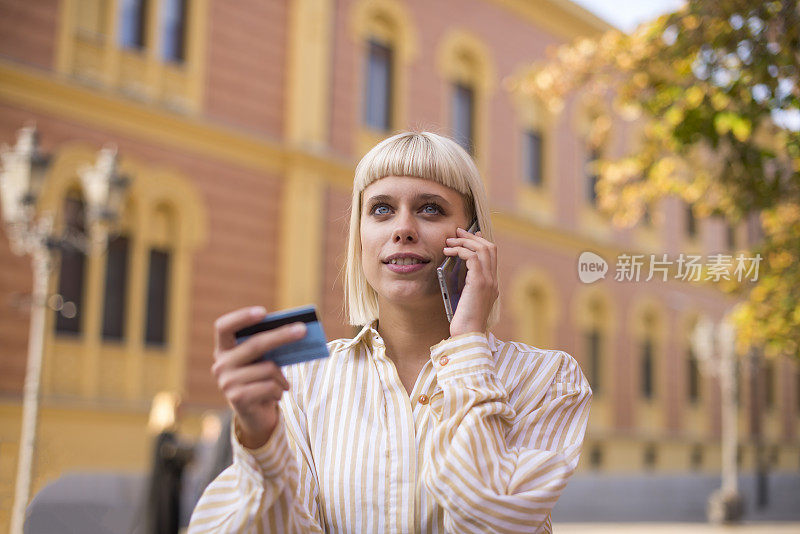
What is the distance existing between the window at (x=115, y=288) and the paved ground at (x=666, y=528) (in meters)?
7.07

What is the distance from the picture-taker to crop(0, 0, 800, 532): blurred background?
1166cm

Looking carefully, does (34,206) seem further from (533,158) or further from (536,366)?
(533,158)

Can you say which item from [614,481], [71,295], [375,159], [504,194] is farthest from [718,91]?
[614,481]

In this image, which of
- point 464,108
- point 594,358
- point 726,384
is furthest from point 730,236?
point 464,108

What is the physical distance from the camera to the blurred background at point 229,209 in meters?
11.7

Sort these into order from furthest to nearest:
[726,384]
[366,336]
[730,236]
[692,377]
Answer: [730,236] → [692,377] → [726,384] → [366,336]

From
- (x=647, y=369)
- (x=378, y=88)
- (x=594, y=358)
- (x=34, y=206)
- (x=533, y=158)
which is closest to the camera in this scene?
(x=34, y=206)

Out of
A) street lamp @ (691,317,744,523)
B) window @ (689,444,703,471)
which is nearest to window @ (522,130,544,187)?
street lamp @ (691,317,744,523)

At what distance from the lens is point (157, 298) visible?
45.1 feet

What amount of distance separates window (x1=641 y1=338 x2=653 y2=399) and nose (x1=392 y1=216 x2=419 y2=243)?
21684 mm

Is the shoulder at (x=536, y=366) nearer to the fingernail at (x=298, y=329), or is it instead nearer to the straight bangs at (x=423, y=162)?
the straight bangs at (x=423, y=162)

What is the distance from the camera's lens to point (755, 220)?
2455 cm

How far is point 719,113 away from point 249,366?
5151 millimetres

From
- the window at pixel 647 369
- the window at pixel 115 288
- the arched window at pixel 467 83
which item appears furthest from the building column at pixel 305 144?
the window at pixel 647 369
